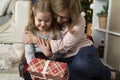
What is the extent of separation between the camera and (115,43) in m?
1.75

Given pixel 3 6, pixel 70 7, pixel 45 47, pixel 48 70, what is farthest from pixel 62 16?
pixel 3 6

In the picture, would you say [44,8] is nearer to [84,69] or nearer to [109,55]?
[84,69]

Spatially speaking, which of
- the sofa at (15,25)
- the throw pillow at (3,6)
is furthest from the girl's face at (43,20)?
the throw pillow at (3,6)

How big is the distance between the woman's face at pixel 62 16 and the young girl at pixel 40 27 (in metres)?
0.04

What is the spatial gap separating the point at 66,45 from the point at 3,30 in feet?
4.64

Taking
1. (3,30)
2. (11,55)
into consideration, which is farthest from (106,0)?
(3,30)

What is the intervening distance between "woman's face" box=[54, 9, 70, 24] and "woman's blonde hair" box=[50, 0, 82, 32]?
0.02 meters

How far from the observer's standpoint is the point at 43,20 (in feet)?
4.05

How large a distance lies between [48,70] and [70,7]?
0.39 m

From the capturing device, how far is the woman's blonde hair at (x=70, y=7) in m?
1.21

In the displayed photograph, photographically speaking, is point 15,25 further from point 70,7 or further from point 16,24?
point 70,7

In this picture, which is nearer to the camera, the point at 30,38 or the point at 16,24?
the point at 30,38

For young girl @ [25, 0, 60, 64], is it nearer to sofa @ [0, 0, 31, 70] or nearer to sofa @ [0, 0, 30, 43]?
sofa @ [0, 0, 31, 70]

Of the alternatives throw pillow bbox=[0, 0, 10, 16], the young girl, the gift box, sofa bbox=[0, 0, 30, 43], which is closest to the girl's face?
the young girl
